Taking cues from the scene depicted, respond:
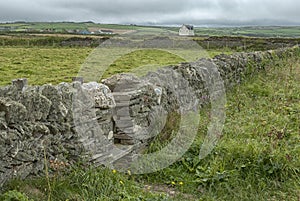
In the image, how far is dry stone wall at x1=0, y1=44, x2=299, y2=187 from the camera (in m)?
3.79

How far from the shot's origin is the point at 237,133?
6.24 meters

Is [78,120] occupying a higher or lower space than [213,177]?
higher

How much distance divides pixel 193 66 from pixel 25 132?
5.24m

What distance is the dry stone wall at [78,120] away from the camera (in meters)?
3.79

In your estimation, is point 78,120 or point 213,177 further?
point 213,177

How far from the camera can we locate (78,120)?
4453 millimetres

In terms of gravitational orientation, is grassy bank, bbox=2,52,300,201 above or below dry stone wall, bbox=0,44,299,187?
below

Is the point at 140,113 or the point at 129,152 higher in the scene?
the point at 140,113

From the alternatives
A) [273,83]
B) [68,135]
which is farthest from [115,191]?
[273,83]

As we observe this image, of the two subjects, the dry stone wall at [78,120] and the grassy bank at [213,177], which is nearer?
the dry stone wall at [78,120]

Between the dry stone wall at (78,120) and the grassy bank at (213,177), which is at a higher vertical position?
the dry stone wall at (78,120)

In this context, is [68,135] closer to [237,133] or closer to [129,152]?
[129,152]

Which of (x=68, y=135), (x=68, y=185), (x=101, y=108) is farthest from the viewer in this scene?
(x=101, y=108)

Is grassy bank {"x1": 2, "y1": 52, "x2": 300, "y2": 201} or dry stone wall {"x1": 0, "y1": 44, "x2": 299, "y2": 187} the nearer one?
dry stone wall {"x1": 0, "y1": 44, "x2": 299, "y2": 187}
